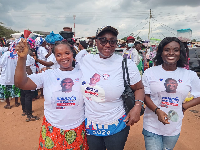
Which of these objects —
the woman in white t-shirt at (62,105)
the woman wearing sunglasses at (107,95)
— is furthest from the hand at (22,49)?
the woman wearing sunglasses at (107,95)

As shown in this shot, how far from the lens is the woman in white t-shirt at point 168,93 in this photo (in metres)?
1.82

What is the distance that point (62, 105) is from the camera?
171 cm

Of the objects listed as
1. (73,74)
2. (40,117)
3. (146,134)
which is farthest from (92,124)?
(40,117)

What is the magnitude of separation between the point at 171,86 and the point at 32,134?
323 cm

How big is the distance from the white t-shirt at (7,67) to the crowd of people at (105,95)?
349cm

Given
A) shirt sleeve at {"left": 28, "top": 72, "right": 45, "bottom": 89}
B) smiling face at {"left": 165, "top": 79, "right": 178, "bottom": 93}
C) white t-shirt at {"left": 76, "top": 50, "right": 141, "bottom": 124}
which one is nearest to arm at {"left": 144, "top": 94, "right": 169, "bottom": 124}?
smiling face at {"left": 165, "top": 79, "right": 178, "bottom": 93}

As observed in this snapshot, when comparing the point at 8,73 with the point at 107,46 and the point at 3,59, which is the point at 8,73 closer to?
the point at 3,59

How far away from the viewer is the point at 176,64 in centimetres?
199

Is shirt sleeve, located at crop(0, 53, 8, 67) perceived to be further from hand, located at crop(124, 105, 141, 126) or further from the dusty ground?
hand, located at crop(124, 105, 141, 126)

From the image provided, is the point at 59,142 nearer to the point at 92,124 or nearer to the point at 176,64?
the point at 92,124

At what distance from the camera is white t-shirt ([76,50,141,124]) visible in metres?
1.60

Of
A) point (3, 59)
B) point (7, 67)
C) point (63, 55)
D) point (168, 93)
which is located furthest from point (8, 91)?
point (168, 93)

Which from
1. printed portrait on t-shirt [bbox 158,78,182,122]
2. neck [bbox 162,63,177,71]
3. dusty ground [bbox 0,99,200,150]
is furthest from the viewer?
dusty ground [bbox 0,99,200,150]

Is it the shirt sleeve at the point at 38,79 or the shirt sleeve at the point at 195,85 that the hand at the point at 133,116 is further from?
the shirt sleeve at the point at 38,79
